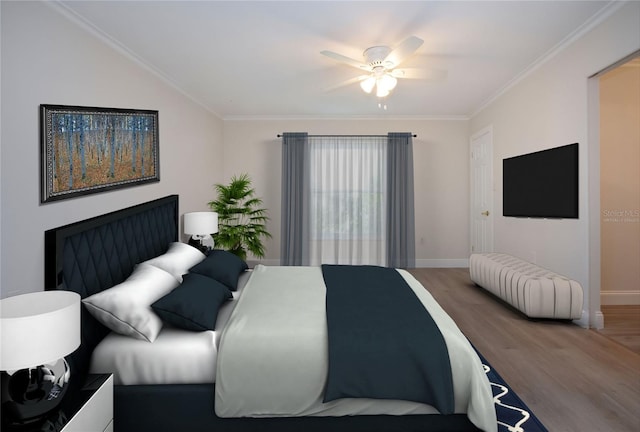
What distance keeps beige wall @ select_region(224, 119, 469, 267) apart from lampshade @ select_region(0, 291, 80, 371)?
181 inches

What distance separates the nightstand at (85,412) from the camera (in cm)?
129

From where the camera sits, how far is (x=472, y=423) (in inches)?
68.3

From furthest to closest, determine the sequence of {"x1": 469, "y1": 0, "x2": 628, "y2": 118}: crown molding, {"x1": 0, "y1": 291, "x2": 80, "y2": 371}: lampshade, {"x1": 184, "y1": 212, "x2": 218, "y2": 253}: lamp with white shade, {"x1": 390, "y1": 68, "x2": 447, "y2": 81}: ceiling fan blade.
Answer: {"x1": 184, "y1": 212, "x2": 218, "y2": 253}: lamp with white shade → {"x1": 390, "y1": 68, "x2": 447, "y2": 81}: ceiling fan blade → {"x1": 469, "y1": 0, "x2": 628, "y2": 118}: crown molding → {"x1": 0, "y1": 291, "x2": 80, "y2": 371}: lampshade

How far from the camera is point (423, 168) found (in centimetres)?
593

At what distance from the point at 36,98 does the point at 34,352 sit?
141 centimetres

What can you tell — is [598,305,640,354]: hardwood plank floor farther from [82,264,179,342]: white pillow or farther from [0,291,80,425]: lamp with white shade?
[0,291,80,425]: lamp with white shade

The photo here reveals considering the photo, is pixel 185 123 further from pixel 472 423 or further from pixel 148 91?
pixel 472 423

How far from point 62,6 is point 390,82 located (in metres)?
2.46

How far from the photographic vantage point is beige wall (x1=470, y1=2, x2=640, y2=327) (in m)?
2.72

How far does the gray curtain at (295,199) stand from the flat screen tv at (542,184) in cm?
286

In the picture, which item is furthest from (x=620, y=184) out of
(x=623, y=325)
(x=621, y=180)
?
(x=623, y=325)

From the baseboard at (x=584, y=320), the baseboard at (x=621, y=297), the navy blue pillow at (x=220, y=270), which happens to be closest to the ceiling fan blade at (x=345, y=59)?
the navy blue pillow at (x=220, y=270)

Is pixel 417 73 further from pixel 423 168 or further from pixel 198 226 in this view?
pixel 423 168

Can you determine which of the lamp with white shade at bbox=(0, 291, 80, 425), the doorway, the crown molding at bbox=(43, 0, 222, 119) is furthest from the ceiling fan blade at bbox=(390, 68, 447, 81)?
the lamp with white shade at bbox=(0, 291, 80, 425)
